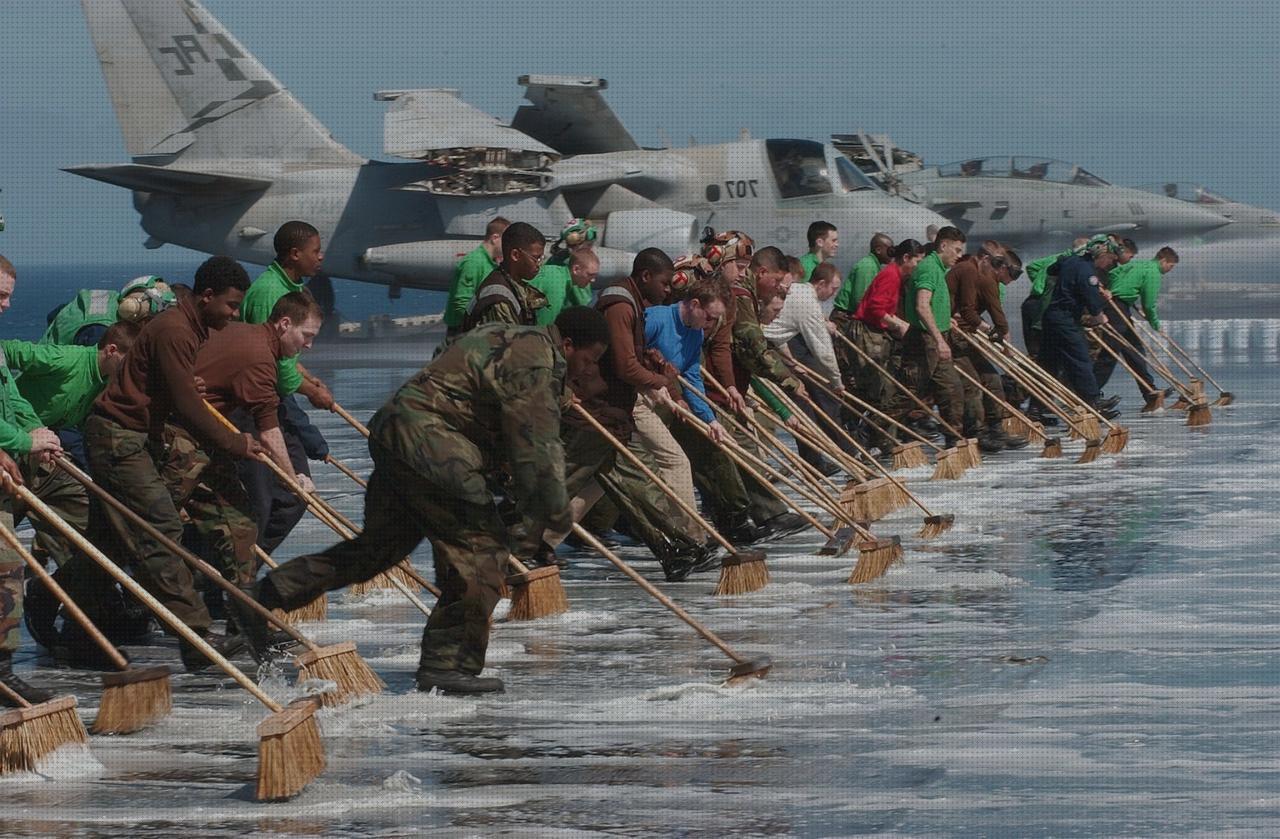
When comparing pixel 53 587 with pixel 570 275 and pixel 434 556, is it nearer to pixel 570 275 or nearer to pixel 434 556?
pixel 434 556

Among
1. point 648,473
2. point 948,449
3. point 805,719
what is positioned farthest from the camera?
point 948,449

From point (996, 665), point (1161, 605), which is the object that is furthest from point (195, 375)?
point (1161, 605)

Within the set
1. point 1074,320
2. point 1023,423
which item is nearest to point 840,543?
point 1023,423

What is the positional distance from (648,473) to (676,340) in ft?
3.39

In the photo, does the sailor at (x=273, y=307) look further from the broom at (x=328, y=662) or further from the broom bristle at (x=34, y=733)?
the broom bristle at (x=34, y=733)

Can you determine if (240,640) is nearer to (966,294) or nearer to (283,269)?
(283,269)

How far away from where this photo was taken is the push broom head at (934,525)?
443 inches

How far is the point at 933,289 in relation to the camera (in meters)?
15.7

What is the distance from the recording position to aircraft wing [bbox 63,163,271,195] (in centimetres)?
3197

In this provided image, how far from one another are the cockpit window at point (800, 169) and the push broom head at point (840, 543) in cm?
1896

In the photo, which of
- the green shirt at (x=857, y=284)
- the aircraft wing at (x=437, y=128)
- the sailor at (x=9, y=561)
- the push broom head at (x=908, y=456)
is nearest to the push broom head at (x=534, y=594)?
the sailor at (x=9, y=561)

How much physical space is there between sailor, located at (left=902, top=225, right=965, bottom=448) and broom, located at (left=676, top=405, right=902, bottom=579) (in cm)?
435

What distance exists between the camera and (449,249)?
100 feet

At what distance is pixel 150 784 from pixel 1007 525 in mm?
6887
